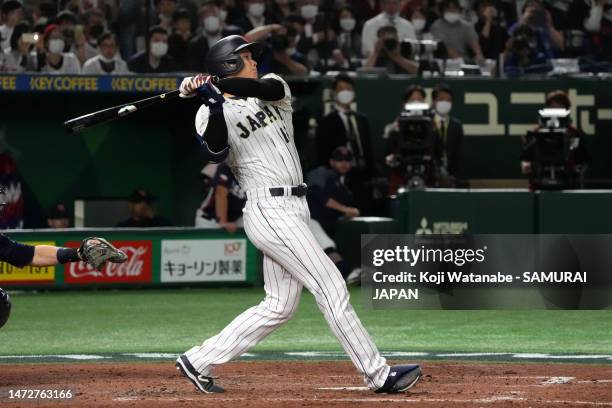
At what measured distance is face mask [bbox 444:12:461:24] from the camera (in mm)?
15992

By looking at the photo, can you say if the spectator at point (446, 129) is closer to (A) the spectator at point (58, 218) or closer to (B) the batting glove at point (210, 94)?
(A) the spectator at point (58, 218)

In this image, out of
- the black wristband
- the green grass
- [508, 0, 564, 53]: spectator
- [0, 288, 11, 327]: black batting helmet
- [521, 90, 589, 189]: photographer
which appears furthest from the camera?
[508, 0, 564, 53]: spectator

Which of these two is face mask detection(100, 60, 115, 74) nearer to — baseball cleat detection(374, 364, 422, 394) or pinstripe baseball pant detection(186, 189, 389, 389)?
pinstripe baseball pant detection(186, 189, 389, 389)

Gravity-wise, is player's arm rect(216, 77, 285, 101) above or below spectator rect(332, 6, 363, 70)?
below

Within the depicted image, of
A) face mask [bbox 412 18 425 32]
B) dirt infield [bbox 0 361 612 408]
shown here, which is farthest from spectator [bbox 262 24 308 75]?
dirt infield [bbox 0 361 612 408]

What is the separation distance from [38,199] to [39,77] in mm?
2222

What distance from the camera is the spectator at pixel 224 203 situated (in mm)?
14156

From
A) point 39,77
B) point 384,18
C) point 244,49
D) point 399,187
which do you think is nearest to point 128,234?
point 39,77

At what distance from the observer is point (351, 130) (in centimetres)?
1507

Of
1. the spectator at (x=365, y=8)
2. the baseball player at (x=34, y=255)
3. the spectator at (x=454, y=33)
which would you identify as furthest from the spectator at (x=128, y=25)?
the baseball player at (x=34, y=255)

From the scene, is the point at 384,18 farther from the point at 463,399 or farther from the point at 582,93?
the point at 463,399

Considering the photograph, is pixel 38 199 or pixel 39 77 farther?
pixel 38 199

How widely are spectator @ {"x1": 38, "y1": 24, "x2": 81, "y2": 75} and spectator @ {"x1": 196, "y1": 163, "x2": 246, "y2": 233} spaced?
2148 millimetres

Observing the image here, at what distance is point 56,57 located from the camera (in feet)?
49.0
